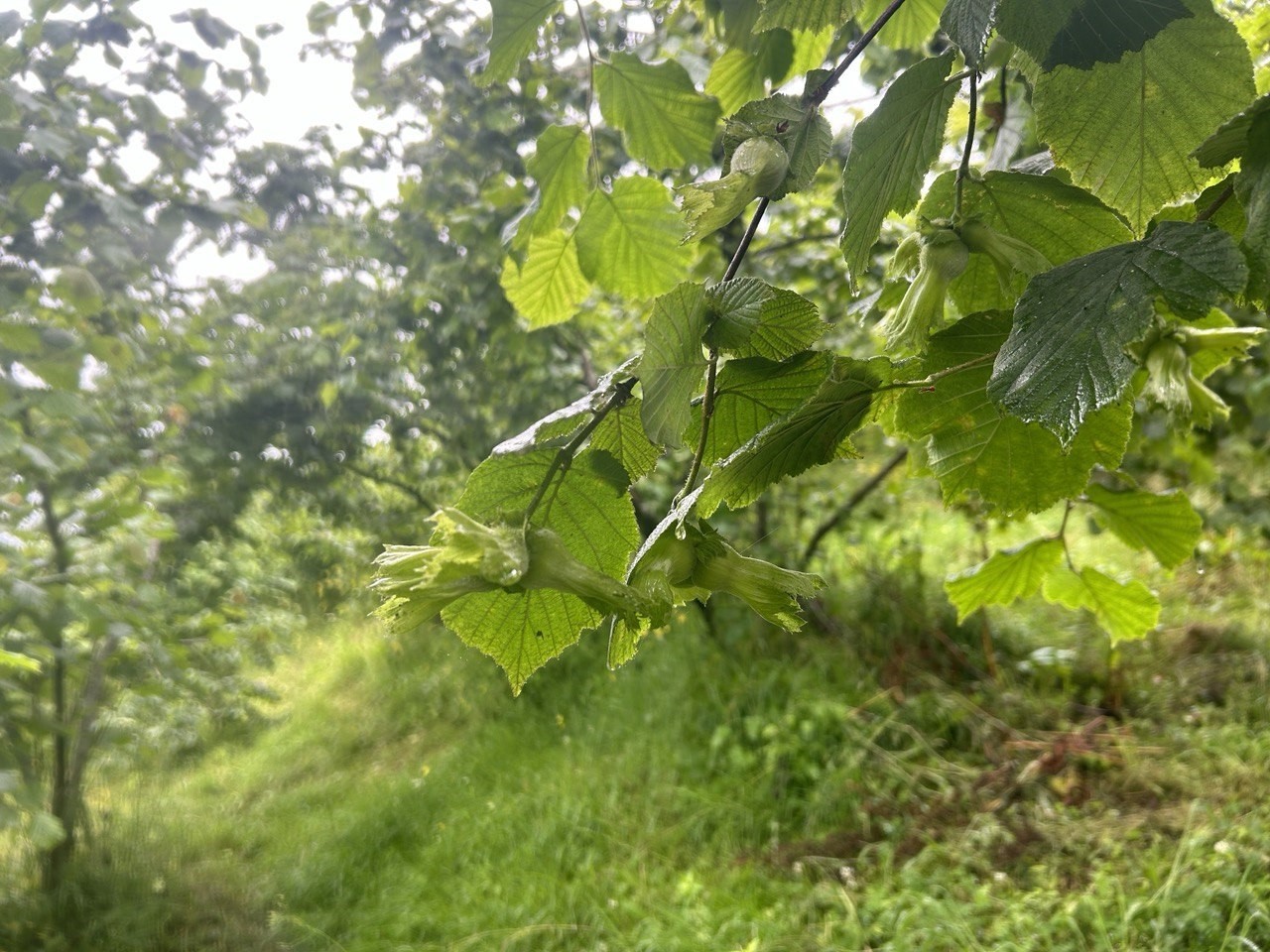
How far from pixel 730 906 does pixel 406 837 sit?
1.15 m

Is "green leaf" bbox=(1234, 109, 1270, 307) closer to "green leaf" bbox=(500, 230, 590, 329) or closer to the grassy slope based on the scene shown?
"green leaf" bbox=(500, 230, 590, 329)

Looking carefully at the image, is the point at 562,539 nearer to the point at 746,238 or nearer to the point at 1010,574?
the point at 746,238

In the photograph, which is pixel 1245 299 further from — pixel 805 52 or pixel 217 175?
pixel 217 175

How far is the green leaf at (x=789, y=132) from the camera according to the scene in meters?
0.32

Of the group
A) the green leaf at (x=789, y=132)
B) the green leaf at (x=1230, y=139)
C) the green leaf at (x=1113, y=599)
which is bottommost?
the green leaf at (x=1113, y=599)

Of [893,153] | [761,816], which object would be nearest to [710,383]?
[893,153]

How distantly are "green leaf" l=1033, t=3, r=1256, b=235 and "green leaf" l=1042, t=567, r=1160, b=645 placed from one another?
0.39 m

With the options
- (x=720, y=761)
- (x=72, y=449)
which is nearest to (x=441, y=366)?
(x=72, y=449)

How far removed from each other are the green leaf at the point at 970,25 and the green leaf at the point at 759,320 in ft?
0.31

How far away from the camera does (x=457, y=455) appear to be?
7.75 feet

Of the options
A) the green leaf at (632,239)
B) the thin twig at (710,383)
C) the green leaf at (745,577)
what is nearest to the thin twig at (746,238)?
the thin twig at (710,383)

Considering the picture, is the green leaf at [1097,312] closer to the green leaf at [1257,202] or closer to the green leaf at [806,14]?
the green leaf at [1257,202]

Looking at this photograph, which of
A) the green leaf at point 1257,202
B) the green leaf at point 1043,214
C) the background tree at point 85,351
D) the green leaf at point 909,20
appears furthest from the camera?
the background tree at point 85,351

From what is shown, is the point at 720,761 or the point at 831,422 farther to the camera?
the point at 720,761
